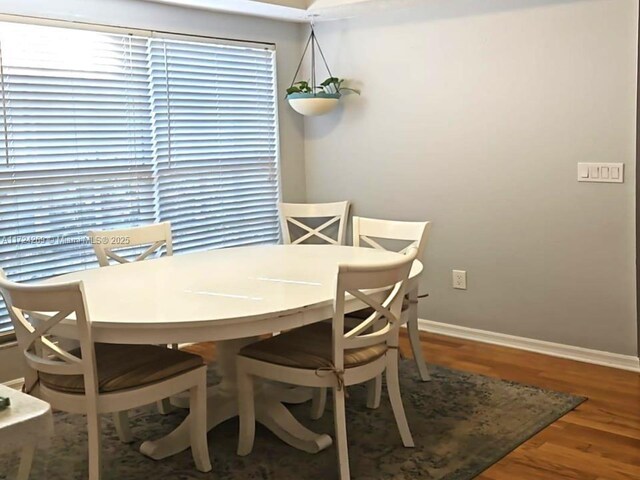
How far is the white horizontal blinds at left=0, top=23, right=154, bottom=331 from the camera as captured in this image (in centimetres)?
360

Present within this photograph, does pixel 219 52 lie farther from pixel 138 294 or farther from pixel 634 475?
pixel 634 475

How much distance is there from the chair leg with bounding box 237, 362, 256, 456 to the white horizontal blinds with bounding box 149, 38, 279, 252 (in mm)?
1761

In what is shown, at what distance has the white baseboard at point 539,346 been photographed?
3.82m

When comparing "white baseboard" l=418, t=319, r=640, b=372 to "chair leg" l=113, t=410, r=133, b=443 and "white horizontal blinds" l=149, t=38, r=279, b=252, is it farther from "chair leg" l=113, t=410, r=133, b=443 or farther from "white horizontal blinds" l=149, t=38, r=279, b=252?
"chair leg" l=113, t=410, r=133, b=443

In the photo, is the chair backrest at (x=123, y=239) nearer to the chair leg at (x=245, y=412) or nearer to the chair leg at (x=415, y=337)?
the chair leg at (x=245, y=412)

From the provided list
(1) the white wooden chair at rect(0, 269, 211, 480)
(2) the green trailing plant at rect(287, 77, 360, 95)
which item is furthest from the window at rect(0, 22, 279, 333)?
(1) the white wooden chair at rect(0, 269, 211, 480)

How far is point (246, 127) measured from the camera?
15.8 feet

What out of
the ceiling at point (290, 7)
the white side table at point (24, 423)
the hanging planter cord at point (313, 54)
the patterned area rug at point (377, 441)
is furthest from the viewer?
the hanging planter cord at point (313, 54)

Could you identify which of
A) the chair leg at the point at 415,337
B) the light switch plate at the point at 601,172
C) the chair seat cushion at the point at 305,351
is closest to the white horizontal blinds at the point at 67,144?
the chair seat cushion at the point at 305,351

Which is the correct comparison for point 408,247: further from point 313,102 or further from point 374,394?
point 313,102

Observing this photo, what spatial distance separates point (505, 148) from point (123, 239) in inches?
83.2

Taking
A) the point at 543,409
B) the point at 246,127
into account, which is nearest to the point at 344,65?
the point at 246,127

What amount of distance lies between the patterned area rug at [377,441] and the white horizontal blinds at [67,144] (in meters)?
0.94

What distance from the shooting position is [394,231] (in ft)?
12.2
